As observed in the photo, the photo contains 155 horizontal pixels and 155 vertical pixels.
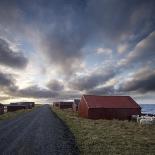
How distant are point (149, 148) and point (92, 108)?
35002mm

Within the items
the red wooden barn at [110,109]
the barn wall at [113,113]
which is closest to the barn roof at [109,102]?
the red wooden barn at [110,109]

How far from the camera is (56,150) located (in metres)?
17.3

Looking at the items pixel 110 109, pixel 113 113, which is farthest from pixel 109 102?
pixel 113 113

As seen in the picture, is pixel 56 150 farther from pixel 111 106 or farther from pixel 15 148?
pixel 111 106

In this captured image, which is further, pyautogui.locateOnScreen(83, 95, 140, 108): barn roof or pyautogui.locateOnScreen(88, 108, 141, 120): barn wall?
pyautogui.locateOnScreen(83, 95, 140, 108): barn roof

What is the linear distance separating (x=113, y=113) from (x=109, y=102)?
3.38 metres

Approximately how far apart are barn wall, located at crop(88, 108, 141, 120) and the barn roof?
A: 0.97 metres

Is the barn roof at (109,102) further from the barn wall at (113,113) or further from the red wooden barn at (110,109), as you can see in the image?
the barn wall at (113,113)

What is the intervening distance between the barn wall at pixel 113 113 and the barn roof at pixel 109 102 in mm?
967

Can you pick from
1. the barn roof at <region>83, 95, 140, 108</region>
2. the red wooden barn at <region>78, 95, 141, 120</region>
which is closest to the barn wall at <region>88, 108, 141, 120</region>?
the red wooden barn at <region>78, 95, 141, 120</region>

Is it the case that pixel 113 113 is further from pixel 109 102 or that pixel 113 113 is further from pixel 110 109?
pixel 109 102

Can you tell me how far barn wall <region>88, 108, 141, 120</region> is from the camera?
52.8 meters

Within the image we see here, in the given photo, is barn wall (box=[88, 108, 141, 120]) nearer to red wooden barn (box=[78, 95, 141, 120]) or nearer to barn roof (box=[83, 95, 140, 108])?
red wooden barn (box=[78, 95, 141, 120])

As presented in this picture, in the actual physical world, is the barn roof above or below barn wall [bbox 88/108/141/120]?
above
